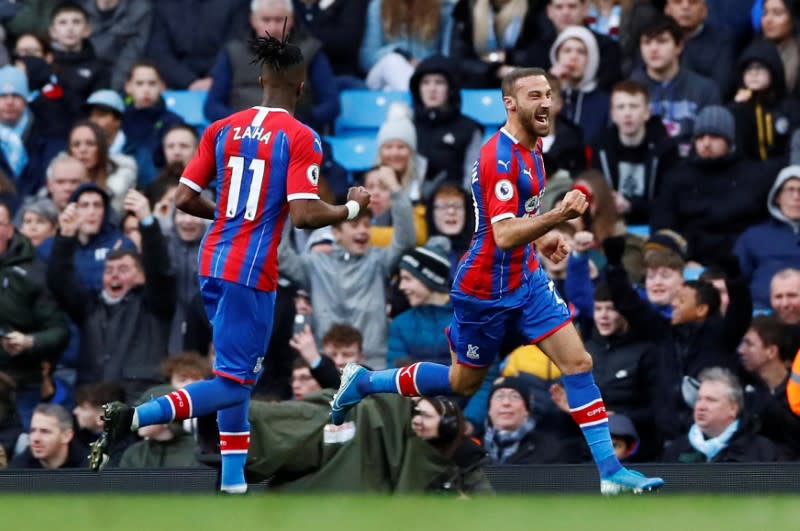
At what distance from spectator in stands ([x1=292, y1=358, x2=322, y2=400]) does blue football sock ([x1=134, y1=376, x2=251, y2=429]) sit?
2140 millimetres

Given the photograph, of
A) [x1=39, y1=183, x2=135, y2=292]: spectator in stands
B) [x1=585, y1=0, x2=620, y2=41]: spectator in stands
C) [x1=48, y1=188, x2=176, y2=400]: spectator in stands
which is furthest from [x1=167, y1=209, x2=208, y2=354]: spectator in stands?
[x1=585, y1=0, x2=620, y2=41]: spectator in stands

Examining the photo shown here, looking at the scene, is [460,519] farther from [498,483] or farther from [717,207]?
[717,207]

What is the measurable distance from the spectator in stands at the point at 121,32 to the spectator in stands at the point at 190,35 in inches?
3.3

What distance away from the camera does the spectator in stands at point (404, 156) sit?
44.8 feet

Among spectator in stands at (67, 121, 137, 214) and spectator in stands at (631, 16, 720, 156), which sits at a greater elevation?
spectator in stands at (631, 16, 720, 156)

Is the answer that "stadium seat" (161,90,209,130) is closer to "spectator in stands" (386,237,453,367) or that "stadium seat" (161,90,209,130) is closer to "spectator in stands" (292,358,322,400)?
"spectator in stands" (386,237,453,367)

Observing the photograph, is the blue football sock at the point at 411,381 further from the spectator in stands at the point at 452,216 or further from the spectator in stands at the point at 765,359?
the spectator in stands at the point at 452,216

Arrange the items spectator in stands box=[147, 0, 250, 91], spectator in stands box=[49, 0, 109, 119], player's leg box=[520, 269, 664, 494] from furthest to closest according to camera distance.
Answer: spectator in stands box=[147, 0, 250, 91] < spectator in stands box=[49, 0, 109, 119] < player's leg box=[520, 269, 664, 494]

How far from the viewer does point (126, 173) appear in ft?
47.0

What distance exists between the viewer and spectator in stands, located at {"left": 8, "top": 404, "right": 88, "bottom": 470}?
36.7 ft

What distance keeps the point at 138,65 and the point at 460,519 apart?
865 cm

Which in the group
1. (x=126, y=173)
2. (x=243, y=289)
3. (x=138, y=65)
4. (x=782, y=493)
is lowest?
(x=782, y=493)

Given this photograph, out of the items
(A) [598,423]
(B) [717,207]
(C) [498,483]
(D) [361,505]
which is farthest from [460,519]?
(B) [717,207]

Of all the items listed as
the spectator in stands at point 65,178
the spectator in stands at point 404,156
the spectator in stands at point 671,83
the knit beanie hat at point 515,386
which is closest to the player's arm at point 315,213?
the knit beanie hat at point 515,386
